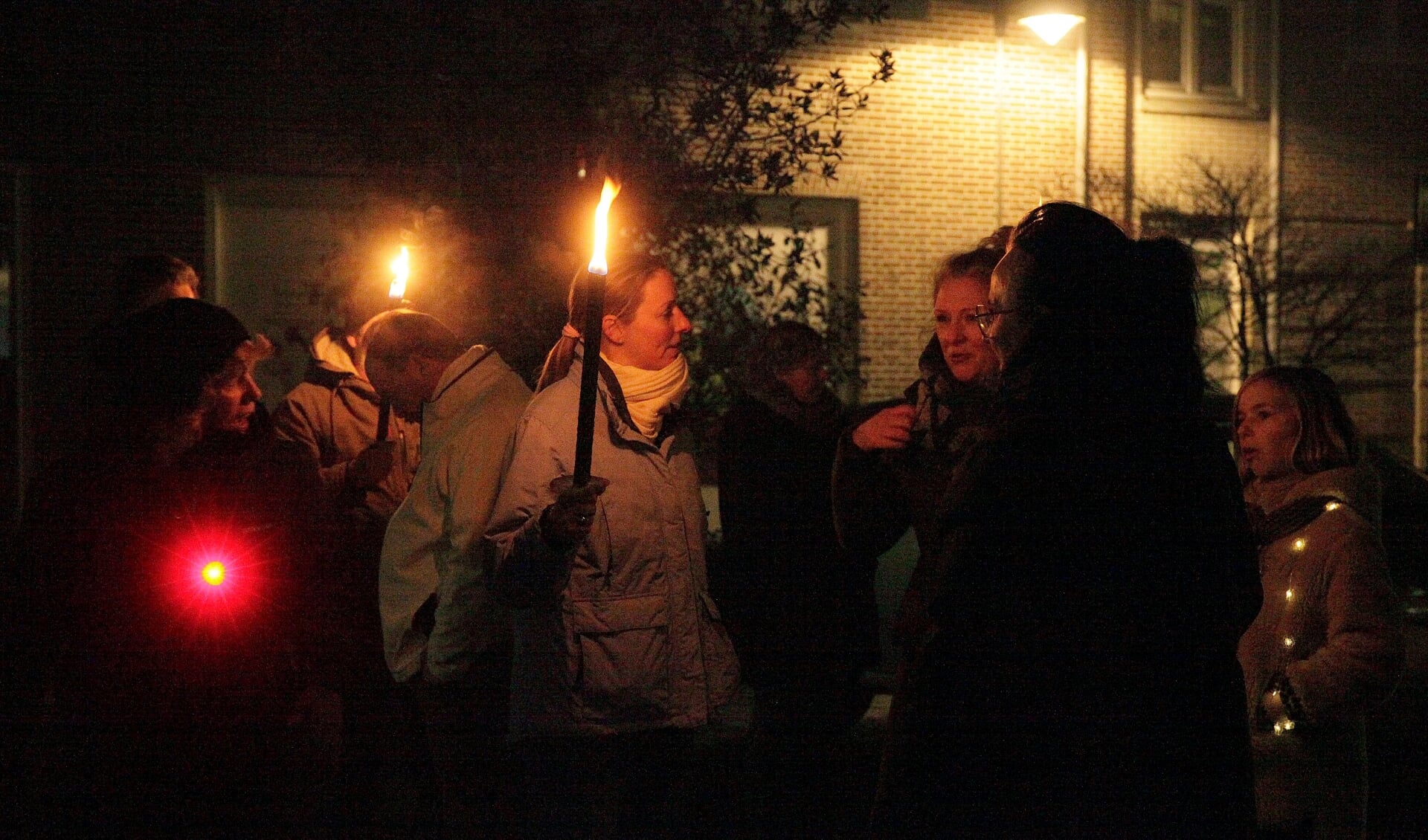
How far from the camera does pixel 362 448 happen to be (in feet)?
17.1

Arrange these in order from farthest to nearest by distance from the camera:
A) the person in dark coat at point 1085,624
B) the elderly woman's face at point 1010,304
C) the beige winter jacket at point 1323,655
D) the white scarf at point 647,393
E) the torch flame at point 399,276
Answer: the torch flame at point 399,276 → the white scarf at point 647,393 → the beige winter jacket at point 1323,655 → the elderly woman's face at point 1010,304 → the person in dark coat at point 1085,624

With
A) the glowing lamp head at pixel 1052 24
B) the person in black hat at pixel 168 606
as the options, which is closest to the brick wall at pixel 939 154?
the glowing lamp head at pixel 1052 24

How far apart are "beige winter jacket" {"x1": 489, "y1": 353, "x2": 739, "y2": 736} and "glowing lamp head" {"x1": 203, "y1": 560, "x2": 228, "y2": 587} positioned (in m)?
0.81

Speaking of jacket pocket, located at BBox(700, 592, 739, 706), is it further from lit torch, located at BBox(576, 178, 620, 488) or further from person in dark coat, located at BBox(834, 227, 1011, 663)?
lit torch, located at BBox(576, 178, 620, 488)

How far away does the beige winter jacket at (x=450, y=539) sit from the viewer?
3.64 metres

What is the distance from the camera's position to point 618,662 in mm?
3408

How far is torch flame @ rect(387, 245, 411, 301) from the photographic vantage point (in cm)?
447

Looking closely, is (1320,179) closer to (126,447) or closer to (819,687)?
(819,687)

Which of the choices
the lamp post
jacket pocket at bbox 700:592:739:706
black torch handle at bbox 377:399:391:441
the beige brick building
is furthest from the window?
jacket pocket at bbox 700:592:739:706

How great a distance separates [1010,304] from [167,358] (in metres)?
1.70

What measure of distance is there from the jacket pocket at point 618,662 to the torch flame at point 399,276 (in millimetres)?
1547

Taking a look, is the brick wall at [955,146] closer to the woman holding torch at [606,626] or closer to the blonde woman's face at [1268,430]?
the blonde woman's face at [1268,430]

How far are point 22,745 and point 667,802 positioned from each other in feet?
5.69


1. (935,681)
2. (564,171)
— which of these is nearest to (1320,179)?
(564,171)
